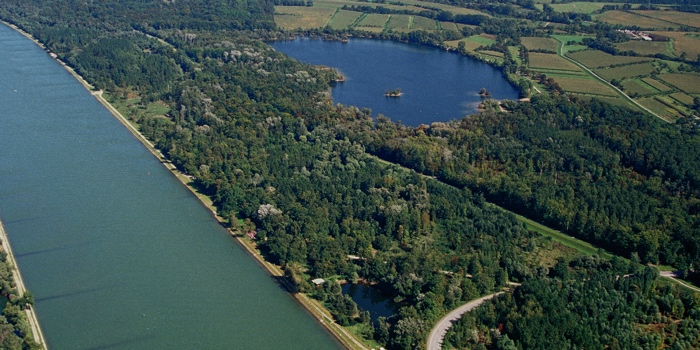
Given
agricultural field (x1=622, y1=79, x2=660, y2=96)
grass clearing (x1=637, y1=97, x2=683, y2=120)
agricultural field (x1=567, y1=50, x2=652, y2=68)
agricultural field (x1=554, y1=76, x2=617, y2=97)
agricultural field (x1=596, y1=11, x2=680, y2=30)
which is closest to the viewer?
grass clearing (x1=637, y1=97, x2=683, y2=120)

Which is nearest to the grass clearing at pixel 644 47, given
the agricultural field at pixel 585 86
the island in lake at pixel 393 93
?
the agricultural field at pixel 585 86

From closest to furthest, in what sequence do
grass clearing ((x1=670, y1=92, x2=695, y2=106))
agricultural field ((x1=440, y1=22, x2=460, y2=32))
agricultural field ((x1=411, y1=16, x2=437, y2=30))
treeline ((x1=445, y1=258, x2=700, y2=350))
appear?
1. treeline ((x1=445, y1=258, x2=700, y2=350))
2. grass clearing ((x1=670, y1=92, x2=695, y2=106))
3. agricultural field ((x1=440, y1=22, x2=460, y2=32))
4. agricultural field ((x1=411, y1=16, x2=437, y2=30))

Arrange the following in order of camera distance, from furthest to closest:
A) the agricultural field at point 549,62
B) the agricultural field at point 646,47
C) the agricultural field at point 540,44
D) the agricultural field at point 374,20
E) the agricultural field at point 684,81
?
the agricultural field at point 374,20 → the agricultural field at point 540,44 → the agricultural field at point 646,47 → the agricultural field at point 549,62 → the agricultural field at point 684,81

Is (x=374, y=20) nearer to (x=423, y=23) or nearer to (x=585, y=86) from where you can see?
(x=423, y=23)

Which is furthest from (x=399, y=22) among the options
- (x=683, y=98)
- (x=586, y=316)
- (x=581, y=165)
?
(x=586, y=316)

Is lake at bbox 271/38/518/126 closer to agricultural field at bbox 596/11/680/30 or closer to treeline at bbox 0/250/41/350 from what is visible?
agricultural field at bbox 596/11/680/30

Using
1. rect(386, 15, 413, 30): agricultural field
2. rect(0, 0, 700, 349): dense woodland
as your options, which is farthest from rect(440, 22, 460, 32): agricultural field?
rect(0, 0, 700, 349): dense woodland

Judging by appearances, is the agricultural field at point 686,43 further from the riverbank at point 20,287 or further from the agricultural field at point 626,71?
the riverbank at point 20,287
